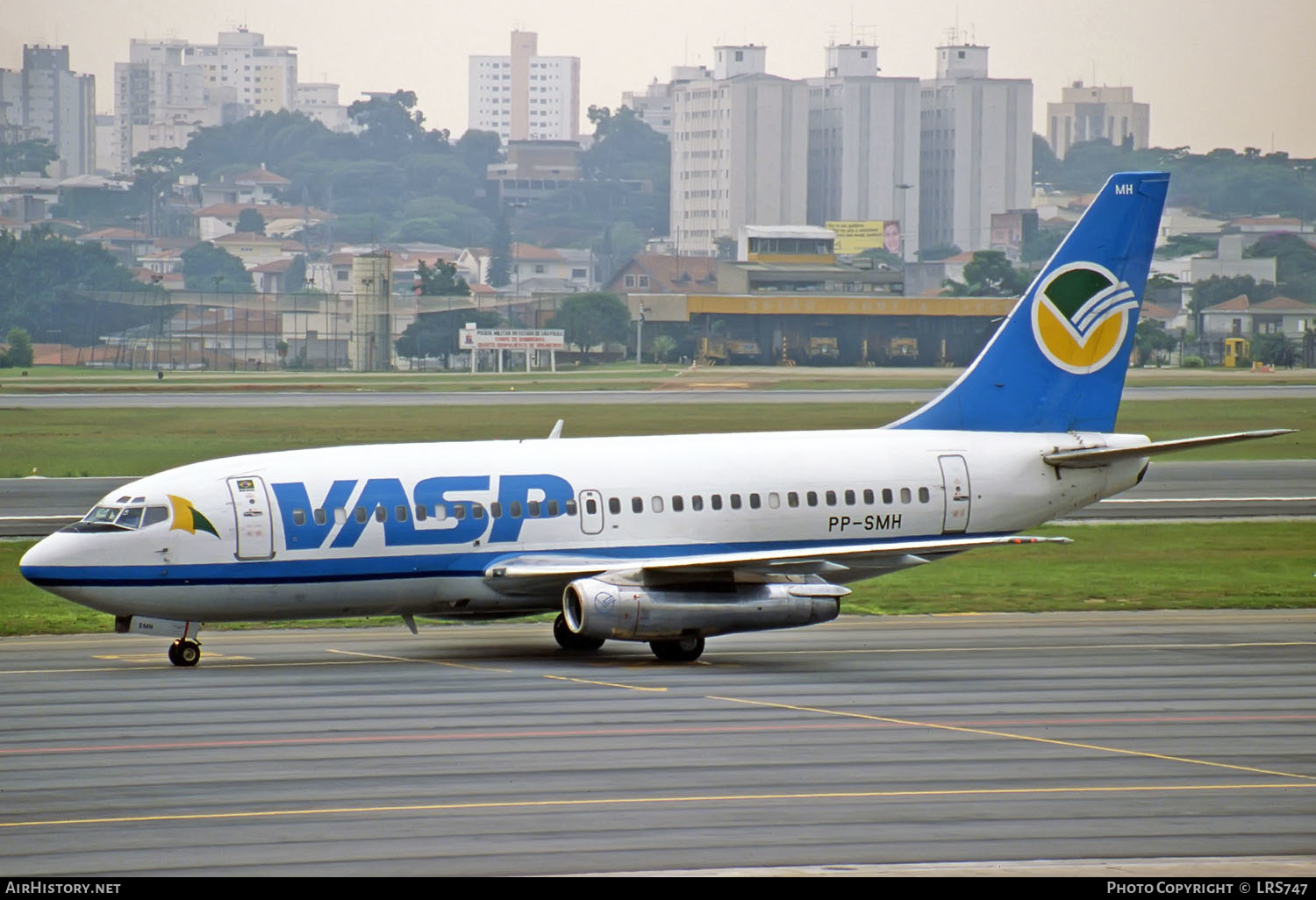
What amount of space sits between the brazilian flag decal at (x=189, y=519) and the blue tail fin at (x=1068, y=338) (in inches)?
614

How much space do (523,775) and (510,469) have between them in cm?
1252

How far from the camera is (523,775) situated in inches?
926

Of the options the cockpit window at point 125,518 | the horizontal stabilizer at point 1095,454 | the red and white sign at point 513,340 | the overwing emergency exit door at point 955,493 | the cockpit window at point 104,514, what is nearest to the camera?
the cockpit window at point 125,518

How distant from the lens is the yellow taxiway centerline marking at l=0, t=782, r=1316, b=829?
68.9 ft

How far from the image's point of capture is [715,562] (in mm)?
32906

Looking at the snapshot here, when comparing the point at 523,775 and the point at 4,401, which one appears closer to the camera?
the point at 523,775

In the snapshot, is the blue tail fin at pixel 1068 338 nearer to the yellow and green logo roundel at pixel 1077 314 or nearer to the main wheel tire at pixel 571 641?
the yellow and green logo roundel at pixel 1077 314

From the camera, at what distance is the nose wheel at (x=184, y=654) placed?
3353 cm

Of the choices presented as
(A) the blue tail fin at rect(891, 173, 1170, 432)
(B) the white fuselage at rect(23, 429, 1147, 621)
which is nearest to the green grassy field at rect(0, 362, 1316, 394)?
(A) the blue tail fin at rect(891, 173, 1170, 432)

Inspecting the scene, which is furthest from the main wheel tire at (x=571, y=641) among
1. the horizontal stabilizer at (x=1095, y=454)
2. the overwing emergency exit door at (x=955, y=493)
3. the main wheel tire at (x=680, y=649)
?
the horizontal stabilizer at (x=1095, y=454)

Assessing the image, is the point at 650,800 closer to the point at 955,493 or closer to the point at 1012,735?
the point at 1012,735

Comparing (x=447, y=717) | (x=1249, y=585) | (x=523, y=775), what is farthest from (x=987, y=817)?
(x=1249, y=585)
